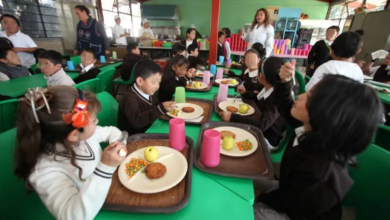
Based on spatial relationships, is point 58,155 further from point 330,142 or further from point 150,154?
point 330,142

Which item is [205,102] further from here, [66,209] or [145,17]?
[145,17]

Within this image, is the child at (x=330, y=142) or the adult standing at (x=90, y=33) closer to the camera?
the child at (x=330, y=142)

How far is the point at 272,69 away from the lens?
53.1 inches

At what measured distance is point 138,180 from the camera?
2.26 ft

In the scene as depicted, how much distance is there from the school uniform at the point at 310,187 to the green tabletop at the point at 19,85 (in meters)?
2.24

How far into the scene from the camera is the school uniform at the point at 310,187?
646mm

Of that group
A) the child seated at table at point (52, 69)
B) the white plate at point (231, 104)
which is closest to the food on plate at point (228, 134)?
the white plate at point (231, 104)

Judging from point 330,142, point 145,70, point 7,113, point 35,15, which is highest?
point 35,15

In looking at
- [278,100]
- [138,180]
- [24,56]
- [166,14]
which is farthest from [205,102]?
[166,14]

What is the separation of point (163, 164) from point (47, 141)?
0.41 m

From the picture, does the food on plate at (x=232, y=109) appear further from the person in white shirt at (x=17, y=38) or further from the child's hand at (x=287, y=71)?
the person in white shirt at (x=17, y=38)

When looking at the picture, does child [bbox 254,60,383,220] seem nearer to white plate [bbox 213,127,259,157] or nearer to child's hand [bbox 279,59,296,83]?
white plate [bbox 213,127,259,157]

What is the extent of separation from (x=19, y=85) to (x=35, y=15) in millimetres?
3371

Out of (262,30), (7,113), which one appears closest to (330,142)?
(7,113)
